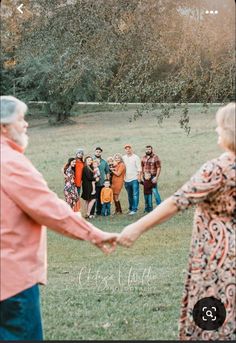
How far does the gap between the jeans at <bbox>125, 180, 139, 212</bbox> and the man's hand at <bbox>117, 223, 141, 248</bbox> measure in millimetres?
13540

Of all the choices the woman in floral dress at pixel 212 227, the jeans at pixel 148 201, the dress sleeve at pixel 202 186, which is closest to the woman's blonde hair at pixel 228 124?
the woman in floral dress at pixel 212 227

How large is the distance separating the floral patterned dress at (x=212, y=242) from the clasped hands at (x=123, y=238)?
1.20 feet

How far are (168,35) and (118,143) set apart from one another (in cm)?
1667

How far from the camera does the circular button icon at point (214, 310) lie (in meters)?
4.54

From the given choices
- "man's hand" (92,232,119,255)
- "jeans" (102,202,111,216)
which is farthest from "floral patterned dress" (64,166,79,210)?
"man's hand" (92,232,119,255)

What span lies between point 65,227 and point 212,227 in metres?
0.69

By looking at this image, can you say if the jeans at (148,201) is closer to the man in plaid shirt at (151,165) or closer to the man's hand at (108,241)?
the man in plaid shirt at (151,165)

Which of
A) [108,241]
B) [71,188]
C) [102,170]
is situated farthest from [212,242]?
[102,170]

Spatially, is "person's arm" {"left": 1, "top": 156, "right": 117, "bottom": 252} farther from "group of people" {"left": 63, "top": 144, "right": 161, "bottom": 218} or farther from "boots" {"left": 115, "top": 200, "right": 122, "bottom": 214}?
"boots" {"left": 115, "top": 200, "right": 122, "bottom": 214}

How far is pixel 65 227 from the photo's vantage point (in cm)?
439

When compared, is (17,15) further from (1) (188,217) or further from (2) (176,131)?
(2) (176,131)

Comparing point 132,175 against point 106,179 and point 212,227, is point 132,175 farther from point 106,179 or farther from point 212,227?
point 212,227

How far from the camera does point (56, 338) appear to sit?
675 centimetres

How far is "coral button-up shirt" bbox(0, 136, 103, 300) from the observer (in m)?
4.24
